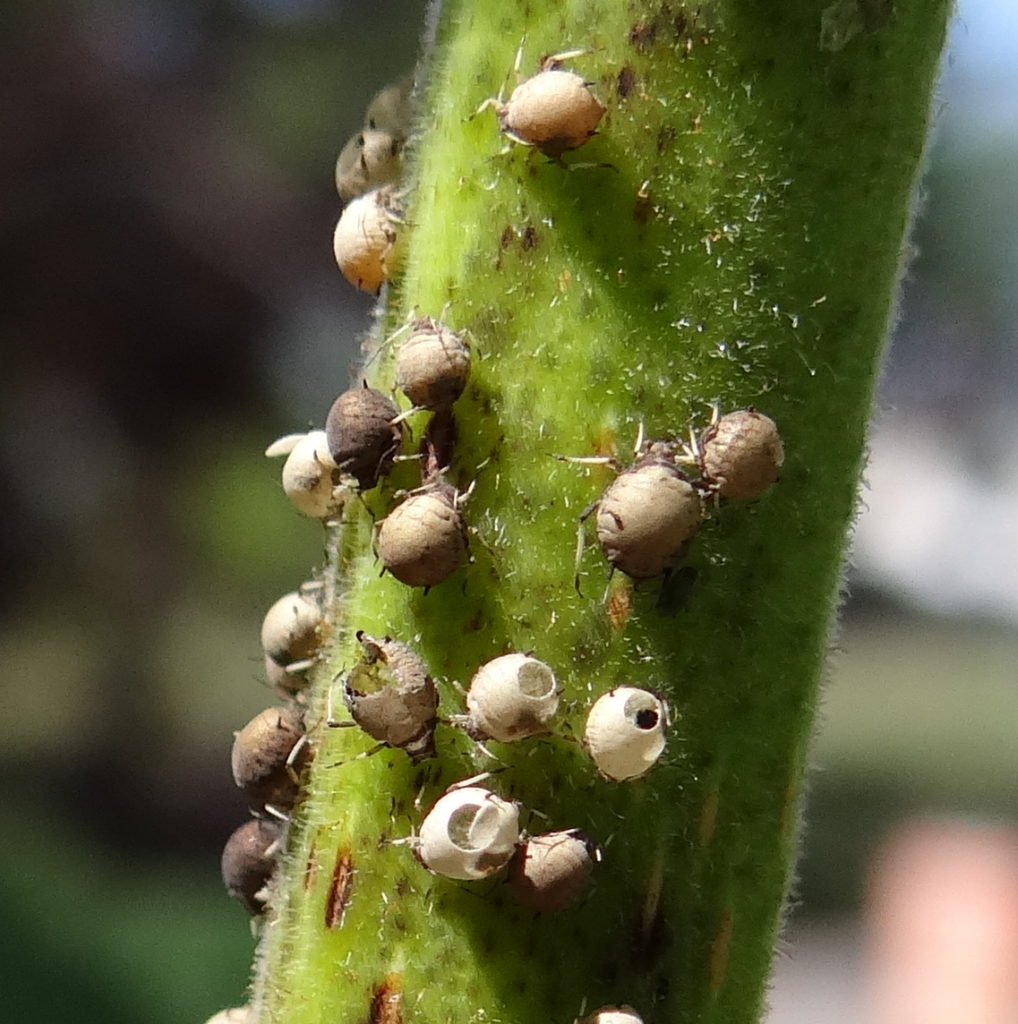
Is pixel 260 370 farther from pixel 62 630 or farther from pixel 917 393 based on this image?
pixel 917 393

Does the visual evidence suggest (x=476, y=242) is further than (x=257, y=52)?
No

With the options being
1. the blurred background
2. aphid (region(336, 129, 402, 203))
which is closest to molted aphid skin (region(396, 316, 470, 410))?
aphid (region(336, 129, 402, 203))

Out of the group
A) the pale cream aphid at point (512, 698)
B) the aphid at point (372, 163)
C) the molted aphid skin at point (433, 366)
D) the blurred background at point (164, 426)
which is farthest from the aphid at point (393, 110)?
the blurred background at point (164, 426)

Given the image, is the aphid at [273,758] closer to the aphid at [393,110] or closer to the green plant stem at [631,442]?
the green plant stem at [631,442]

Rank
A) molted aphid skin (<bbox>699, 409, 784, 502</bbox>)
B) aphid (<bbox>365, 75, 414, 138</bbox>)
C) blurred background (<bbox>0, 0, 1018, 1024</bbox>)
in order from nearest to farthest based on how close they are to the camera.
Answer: molted aphid skin (<bbox>699, 409, 784, 502</bbox>) → aphid (<bbox>365, 75, 414, 138</bbox>) → blurred background (<bbox>0, 0, 1018, 1024</bbox>)

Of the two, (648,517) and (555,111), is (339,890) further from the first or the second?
(555,111)

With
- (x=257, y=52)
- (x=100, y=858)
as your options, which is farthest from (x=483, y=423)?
(x=257, y=52)

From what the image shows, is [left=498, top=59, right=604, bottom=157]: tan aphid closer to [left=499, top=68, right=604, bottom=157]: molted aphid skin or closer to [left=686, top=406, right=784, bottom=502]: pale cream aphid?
[left=499, top=68, right=604, bottom=157]: molted aphid skin
